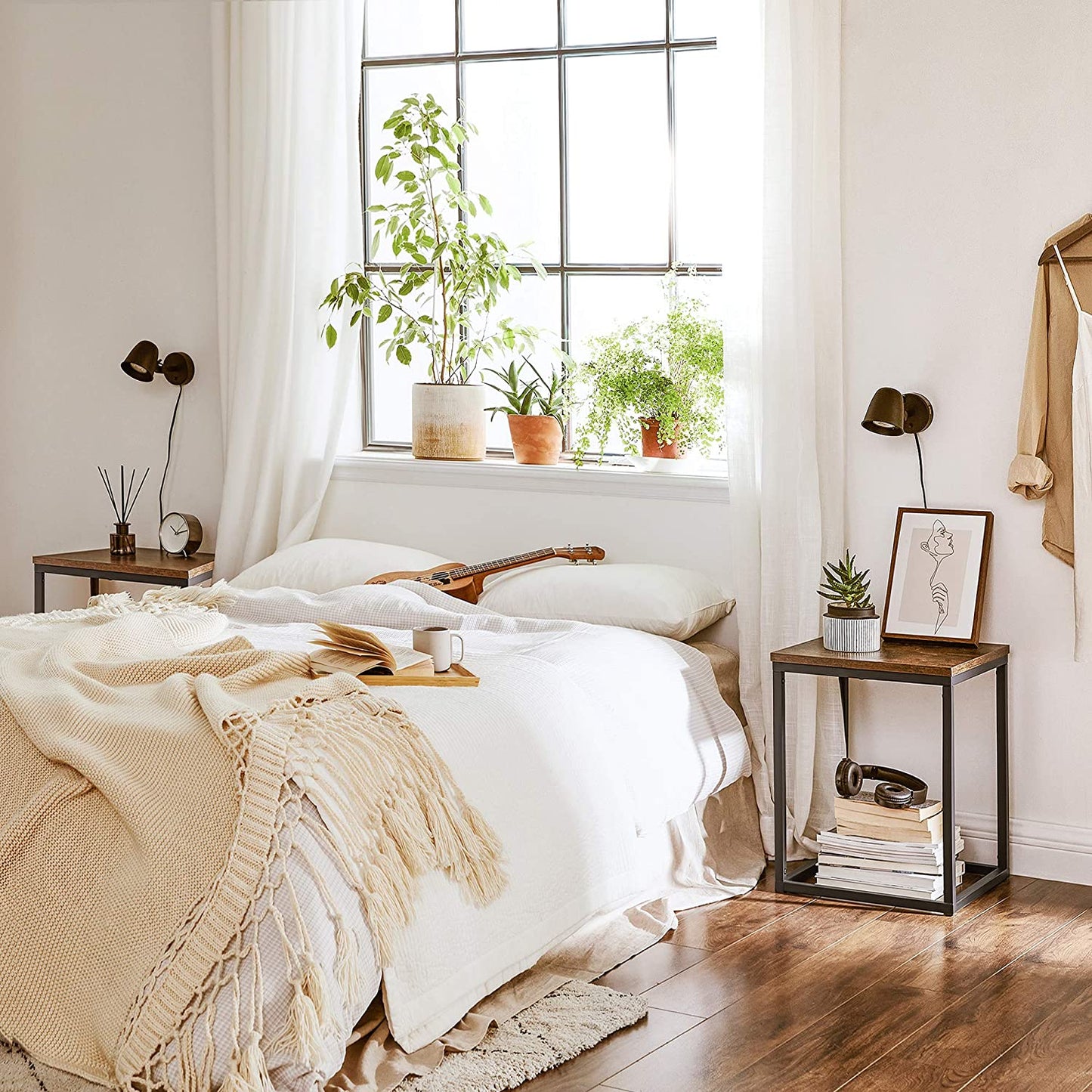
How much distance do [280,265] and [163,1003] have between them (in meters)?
2.81

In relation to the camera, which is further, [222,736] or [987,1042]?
[987,1042]

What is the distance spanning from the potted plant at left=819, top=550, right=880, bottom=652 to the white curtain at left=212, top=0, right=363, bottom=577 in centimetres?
178

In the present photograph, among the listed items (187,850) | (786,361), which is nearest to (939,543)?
(786,361)

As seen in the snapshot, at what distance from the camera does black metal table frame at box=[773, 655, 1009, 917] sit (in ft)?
11.2

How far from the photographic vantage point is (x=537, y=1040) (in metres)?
2.69

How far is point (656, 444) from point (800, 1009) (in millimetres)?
1793

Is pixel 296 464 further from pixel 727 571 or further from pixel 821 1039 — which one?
pixel 821 1039

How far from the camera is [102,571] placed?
187 inches

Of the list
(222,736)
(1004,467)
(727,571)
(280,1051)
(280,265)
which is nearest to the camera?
(280,1051)

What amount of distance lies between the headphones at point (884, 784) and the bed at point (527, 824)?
11.3 inches

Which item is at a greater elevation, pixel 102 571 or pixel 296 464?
pixel 296 464

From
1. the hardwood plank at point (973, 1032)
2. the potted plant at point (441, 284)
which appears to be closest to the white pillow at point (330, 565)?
the potted plant at point (441, 284)

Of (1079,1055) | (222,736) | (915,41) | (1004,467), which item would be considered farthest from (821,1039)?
(915,41)

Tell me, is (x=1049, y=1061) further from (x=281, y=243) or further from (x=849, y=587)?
(x=281, y=243)
